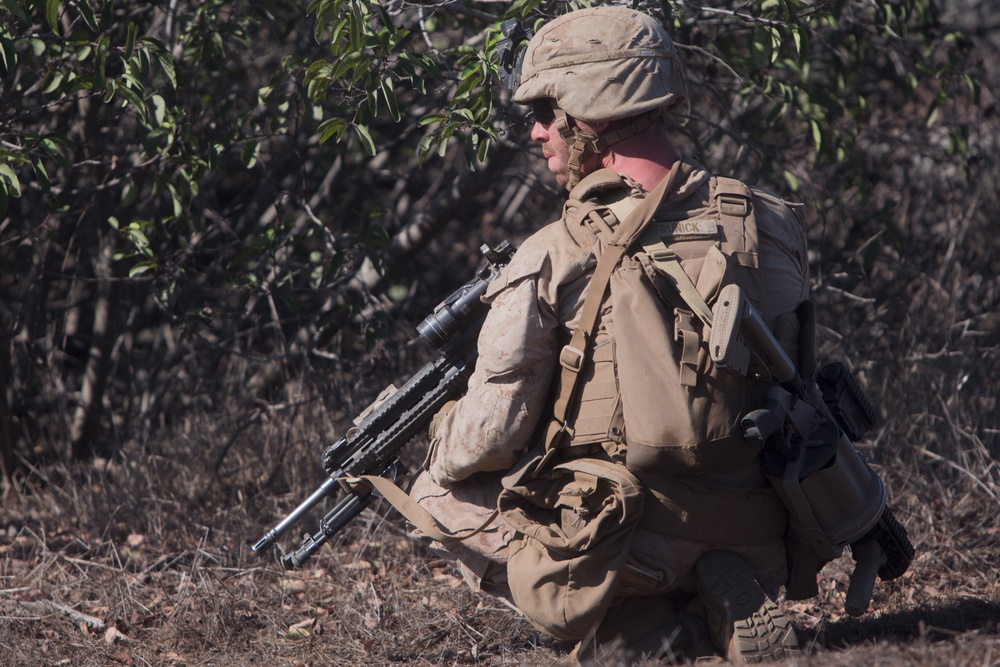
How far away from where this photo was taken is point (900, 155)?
6.14m

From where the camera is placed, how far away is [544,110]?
2627mm

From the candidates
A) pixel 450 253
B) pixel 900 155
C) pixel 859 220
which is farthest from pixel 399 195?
pixel 900 155

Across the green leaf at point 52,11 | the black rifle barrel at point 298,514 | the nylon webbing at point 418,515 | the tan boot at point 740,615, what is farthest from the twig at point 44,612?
the tan boot at point 740,615

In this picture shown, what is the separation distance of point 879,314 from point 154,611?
11.7 ft

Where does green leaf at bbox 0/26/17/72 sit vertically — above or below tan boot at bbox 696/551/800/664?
above

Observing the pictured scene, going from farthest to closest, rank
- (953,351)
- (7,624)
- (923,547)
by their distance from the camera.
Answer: (953,351) → (923,547) → (7,624)

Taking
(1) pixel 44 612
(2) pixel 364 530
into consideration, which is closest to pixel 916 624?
(2) pixel 364 530

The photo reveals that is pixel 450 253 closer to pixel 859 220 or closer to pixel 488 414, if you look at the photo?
pixel 859 220

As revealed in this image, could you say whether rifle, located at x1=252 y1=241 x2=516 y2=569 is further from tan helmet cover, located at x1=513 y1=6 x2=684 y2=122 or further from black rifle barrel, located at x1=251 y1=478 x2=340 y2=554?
tan helmet cover, located at x1=513 y1=6 x2=684 y2=122

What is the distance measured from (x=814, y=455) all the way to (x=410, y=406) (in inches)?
46.3

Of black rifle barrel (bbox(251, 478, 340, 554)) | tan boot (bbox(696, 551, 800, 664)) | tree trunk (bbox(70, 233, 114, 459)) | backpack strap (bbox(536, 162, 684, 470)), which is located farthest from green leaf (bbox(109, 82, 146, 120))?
tan boot (bbox(696, 551, 800, 664))

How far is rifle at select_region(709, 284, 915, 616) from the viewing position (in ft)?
7.43

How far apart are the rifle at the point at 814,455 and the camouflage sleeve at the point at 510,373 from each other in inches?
16.8

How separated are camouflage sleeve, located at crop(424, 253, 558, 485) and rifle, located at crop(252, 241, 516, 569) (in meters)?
0.34
